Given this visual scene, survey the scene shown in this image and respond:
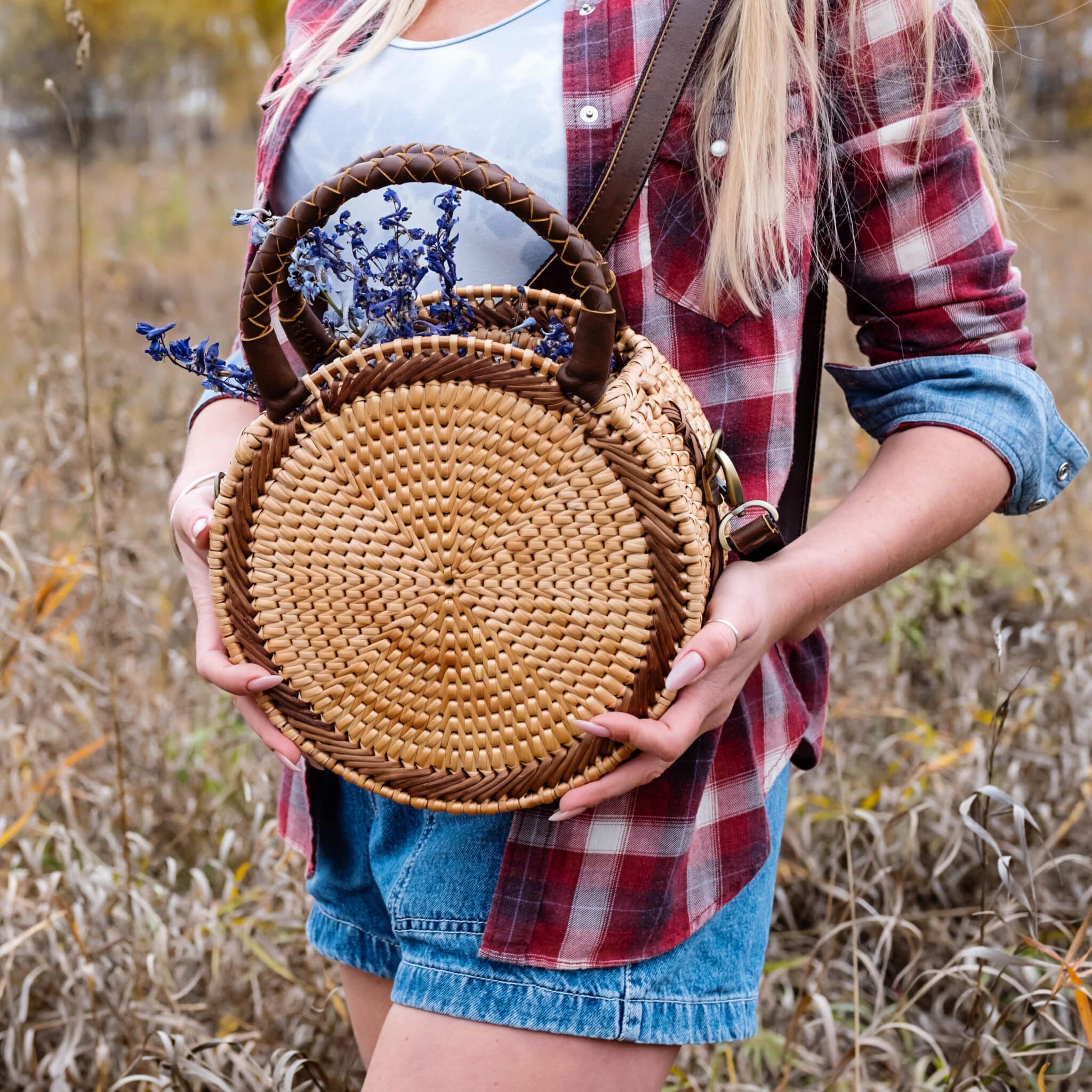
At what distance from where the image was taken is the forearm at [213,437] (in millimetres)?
1067

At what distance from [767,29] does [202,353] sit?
532 mm

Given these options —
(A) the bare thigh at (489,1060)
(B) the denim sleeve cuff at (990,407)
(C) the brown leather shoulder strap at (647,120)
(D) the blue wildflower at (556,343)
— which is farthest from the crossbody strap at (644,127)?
(A) the bare thigh at (489,1060)

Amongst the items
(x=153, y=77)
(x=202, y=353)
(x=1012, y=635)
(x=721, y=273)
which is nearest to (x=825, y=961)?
(x=721, y=273)

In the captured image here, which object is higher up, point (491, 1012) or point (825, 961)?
point (491, 1012)

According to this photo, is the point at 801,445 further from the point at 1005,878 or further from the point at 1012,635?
the point at 1012,635

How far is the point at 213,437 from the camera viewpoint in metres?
1.12

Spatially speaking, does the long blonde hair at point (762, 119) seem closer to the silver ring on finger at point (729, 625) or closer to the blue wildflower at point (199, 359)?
the silver ring on finger at point (729, 625)

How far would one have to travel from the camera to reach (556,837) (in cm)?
A: 92

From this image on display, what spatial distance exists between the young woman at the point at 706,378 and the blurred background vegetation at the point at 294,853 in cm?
21

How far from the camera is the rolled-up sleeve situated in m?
0.92

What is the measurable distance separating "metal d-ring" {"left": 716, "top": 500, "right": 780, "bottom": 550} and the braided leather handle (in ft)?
0.50

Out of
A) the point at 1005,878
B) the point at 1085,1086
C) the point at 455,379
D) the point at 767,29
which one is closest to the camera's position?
the point at 455,379

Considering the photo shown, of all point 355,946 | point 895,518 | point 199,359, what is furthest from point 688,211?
point 355,946

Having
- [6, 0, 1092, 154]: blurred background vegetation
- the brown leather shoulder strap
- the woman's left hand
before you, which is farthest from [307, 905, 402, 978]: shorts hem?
[6, 0, 1092, 154]: blurred background vegetation
